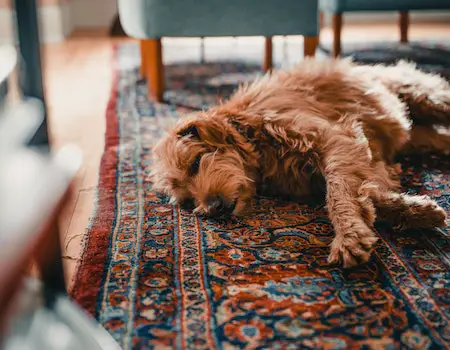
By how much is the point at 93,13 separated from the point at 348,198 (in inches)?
258

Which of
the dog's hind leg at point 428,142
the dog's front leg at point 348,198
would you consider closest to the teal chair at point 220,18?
the dog's hind leg at point 428,142

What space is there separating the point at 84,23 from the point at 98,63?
2.59 meters

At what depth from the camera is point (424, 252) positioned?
1735mm

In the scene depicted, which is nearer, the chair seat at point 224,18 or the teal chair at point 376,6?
the chair seat at point 224,18

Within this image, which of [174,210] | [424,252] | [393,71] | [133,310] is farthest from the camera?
[393,71]

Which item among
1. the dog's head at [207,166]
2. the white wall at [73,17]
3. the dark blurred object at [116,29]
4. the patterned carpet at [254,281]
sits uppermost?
the white wall at [73,17]

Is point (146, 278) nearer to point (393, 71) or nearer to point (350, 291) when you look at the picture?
point (350, 291)

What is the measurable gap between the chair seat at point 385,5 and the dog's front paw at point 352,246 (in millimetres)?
3678

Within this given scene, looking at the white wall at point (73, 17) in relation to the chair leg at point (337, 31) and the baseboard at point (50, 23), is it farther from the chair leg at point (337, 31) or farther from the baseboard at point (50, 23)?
the chair leg at point (337, 31)

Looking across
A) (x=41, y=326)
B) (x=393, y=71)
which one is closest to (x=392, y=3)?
(x=393, y=71)

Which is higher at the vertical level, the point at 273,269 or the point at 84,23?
the point at 84,23

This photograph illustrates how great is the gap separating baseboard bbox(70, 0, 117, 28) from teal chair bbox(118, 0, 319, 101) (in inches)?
163

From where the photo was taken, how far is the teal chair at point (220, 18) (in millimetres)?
3609

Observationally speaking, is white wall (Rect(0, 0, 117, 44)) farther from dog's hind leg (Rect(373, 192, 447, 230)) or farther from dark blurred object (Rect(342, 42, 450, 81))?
dog's hind leg (Rect(373, 192, 447, 230))
